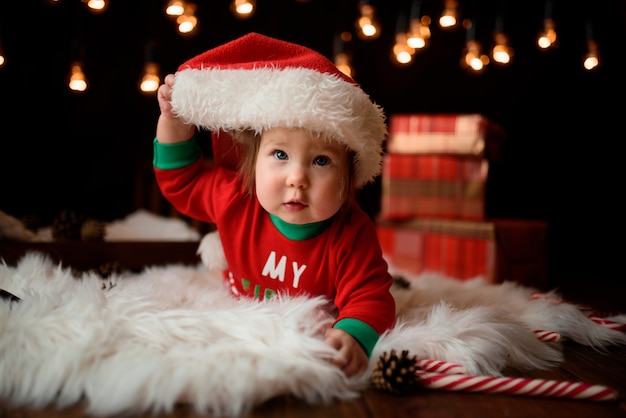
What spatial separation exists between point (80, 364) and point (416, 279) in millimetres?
1017

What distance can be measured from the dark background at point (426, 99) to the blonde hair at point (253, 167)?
1326mm

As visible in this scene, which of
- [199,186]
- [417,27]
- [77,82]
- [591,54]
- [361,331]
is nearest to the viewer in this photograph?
[361,331]

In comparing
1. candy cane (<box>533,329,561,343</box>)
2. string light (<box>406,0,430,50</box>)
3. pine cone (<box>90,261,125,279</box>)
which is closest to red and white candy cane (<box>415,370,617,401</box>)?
candy cane (<box>533,329,561,343</box>)

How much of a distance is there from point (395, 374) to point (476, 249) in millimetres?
1145

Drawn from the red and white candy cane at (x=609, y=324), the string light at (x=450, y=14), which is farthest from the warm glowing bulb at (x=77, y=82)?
the red and white candy cane at (x=609, y=324)

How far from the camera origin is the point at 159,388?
0.64m

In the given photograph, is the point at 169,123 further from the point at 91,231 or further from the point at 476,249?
the point at 476,249

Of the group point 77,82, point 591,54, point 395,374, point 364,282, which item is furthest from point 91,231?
point 591,54

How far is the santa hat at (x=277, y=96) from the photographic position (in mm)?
892

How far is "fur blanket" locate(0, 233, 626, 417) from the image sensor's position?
643 millimetres

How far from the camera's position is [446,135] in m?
1.97

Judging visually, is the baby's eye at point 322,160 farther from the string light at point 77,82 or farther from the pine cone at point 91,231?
the string light at point 77,82

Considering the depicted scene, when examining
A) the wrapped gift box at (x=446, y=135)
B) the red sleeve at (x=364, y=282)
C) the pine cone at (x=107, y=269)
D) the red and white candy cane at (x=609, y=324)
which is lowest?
the red and white candy cane at (x=609, y=324)

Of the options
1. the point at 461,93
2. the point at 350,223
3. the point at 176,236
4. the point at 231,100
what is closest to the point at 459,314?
the point at 350,223
